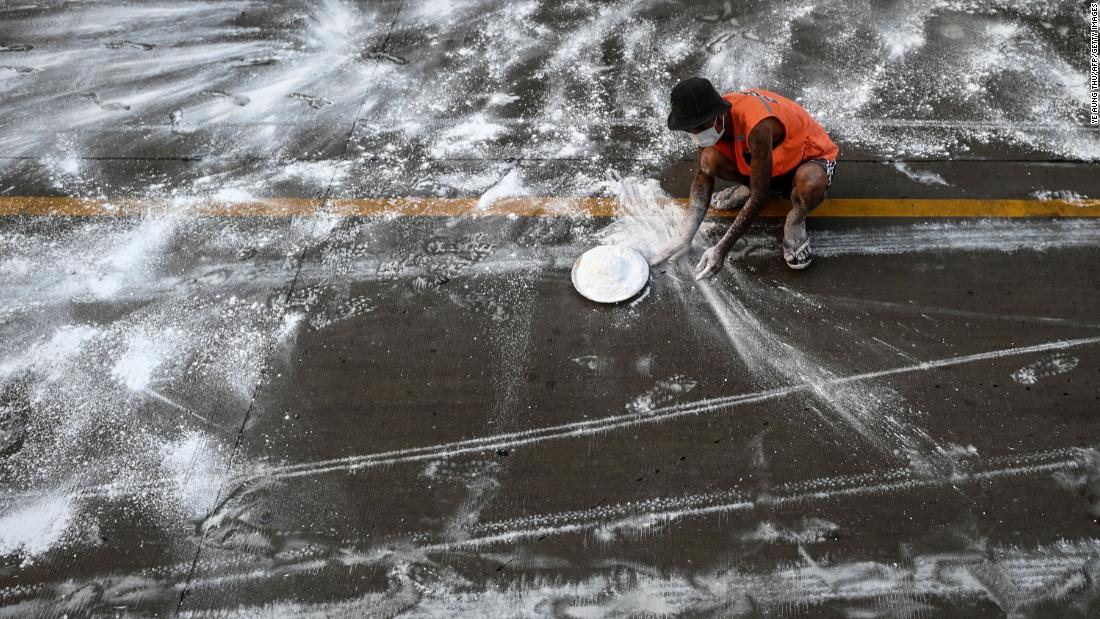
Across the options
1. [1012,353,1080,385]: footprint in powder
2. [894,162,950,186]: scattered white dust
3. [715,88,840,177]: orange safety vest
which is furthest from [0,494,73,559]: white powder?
[894,162,950,186]: scattered white dust

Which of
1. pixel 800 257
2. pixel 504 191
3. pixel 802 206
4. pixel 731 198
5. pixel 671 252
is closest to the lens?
pixel 802 206

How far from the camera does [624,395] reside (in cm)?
A: 293

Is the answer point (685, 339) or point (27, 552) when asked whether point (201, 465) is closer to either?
point (27, 552)

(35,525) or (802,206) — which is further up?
(802,206)

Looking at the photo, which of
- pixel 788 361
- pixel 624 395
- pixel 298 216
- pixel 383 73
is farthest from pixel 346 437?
pixel 383 73

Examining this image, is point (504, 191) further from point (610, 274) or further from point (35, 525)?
point (35, 525)

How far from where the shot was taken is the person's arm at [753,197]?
2898mm

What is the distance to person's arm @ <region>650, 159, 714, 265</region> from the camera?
3324mm

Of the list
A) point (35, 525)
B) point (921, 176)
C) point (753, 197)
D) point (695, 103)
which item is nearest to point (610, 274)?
point (753, 197)

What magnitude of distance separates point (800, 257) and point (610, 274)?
0.89m

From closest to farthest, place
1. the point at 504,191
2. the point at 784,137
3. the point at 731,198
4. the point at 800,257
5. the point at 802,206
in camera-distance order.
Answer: the point at 784,137, the point at 802,206, the point at 800,257, the point at 731,198, the point at 504,191

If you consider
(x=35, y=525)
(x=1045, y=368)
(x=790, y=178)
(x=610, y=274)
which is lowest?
(x=1045, y=368)

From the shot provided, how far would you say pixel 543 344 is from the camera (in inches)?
123

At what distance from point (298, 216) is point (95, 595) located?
1.98 meters
